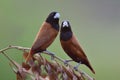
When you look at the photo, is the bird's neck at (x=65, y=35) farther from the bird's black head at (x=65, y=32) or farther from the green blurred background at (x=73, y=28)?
the green blurred background at (x=73, y=28)

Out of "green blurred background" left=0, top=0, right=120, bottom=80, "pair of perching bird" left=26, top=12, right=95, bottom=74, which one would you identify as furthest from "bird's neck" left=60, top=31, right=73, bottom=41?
"green blurred background" left=0, top=0, right=120, bottom=80

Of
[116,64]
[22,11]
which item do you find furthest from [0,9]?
[116,64]

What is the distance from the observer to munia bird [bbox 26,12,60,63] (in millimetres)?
787

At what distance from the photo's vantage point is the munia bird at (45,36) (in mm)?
787

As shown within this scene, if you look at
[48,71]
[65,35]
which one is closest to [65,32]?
[65,35]

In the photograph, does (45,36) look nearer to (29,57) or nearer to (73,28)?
(29,57)

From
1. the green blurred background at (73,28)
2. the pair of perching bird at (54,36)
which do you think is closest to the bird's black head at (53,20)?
the pair of perching bird at (54,36)

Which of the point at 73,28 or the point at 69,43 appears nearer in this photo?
the point at 69,43

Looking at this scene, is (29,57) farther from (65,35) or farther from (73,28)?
(73,28)

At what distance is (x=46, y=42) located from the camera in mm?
797

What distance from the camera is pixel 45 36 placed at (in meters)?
0.80

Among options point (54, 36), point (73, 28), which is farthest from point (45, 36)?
point (73, 28)

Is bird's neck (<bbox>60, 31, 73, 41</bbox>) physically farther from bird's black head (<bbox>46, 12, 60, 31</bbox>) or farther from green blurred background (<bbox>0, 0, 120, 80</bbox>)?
green blurred background (<bbox>0, 0, 120, 80</bbox>)

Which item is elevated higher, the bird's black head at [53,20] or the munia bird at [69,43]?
the bird's black head at [53,20]
